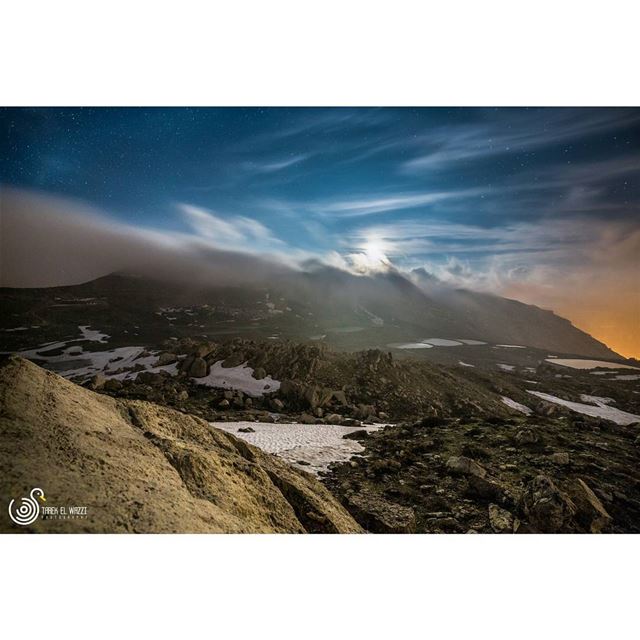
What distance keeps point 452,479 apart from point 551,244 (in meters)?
3.48

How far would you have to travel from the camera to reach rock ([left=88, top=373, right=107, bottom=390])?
5312 millimetres

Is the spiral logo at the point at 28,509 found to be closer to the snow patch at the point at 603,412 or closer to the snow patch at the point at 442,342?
the snow patch at the point at 442,342

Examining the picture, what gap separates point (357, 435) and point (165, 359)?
3109 millimetres

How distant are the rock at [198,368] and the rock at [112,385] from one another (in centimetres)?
99

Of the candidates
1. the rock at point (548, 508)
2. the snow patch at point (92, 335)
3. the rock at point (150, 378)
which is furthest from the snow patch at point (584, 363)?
the snow patch at point (92, 335)

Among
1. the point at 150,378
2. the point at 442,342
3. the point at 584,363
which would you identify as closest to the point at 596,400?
the point at 584,363

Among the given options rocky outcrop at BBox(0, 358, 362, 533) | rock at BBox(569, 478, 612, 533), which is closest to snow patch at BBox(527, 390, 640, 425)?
Result: rock at BBox(569, 478, 612, 533)

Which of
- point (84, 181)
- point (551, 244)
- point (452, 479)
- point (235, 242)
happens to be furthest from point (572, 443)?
point (84, 181)

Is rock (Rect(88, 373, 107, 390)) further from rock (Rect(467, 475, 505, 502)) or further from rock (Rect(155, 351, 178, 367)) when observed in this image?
rock (Rect(467, 475, 505, 502))

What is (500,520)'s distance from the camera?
13.5 feet

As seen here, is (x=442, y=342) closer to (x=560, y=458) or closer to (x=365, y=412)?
(x=365, y=412)

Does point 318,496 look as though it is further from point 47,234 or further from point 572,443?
point 47,234

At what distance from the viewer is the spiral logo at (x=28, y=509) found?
327cm

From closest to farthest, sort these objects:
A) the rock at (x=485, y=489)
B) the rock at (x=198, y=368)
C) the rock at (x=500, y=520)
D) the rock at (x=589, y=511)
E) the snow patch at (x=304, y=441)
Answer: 1. the rock at (x=500, y=520)
2. the rock at (x=589, y=511)
3. the rock at (x=485, y=489)
4. the snow patch at (x=304, y=441)
5. the rock at (x=198, y=368)
